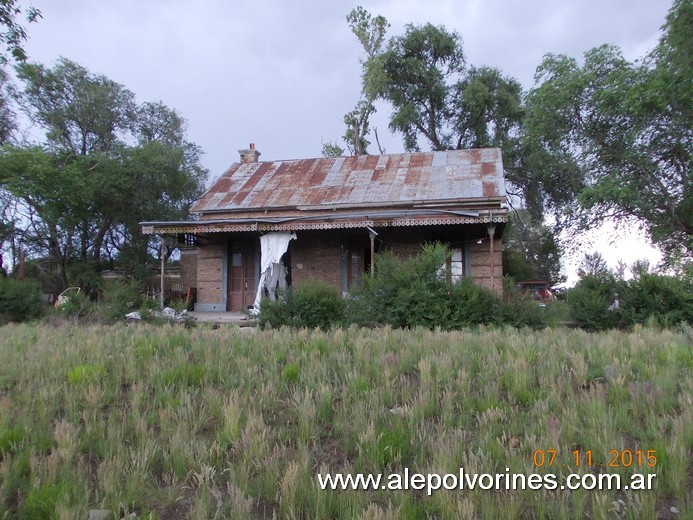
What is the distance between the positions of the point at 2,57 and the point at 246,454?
849 centimetres

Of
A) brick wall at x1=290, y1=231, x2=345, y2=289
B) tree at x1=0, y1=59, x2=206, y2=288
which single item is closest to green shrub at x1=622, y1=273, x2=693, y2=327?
brick wall at x1=290, y1=231, x2=345, y2=289

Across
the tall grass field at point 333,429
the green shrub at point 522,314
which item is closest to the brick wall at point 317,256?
the green shrub at point 522,314

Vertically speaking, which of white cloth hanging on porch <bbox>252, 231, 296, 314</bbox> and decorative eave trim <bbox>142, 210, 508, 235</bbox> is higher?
decorative eave trim <bbox>142, 210, 508, 235</bbox>

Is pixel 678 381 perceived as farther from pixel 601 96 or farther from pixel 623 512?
pixel 601 96

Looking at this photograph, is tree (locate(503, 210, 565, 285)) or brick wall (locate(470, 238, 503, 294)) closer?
brick wall (locate(470, 238, 503, 294))

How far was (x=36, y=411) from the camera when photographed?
380cm

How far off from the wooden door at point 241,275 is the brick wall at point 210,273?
39 centimetres

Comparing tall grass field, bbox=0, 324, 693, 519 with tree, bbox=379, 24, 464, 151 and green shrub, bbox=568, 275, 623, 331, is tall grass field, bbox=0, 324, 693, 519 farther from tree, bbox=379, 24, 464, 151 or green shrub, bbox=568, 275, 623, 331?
tree, bbox=379, 24, 464, 151

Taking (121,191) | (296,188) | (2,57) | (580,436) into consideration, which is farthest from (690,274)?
(121,191)

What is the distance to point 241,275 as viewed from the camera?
19.1 m

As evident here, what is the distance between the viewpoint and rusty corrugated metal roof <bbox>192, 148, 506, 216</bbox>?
17.2 metres

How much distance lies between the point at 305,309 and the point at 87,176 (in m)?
18.5

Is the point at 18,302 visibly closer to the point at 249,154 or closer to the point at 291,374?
the point at 291,374

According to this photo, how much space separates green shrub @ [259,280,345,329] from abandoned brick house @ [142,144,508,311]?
12.1 feet
